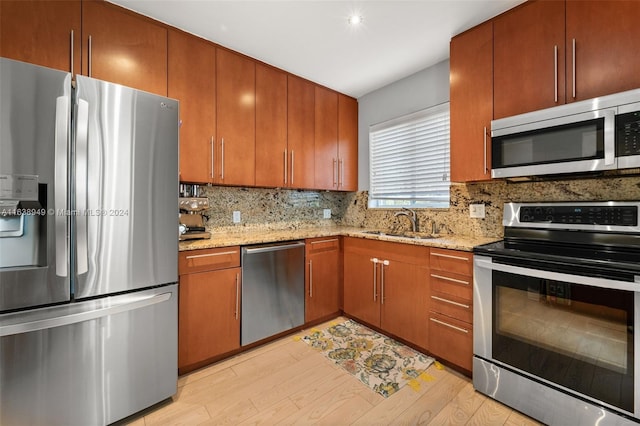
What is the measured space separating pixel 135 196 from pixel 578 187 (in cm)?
277

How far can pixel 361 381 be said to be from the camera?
190 centimetres

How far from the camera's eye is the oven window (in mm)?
1290

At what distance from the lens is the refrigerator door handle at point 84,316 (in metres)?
1.23

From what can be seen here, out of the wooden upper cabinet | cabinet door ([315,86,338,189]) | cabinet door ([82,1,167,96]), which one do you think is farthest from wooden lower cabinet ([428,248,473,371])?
the wooden upper cabinet

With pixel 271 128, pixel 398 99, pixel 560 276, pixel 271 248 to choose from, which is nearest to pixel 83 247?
pixel 271 248

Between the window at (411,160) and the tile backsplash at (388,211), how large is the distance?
0.47ft

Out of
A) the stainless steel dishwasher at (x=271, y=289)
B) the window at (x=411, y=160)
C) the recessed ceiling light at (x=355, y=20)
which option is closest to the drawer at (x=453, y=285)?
the window at (x=411, y=160)

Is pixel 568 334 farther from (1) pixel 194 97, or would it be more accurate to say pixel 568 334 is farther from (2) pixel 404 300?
(1) pixel 194 97

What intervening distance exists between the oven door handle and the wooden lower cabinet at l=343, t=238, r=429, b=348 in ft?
1.55

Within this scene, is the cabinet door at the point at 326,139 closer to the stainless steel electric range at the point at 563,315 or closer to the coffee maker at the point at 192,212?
the coffee maker at the point at 192,212

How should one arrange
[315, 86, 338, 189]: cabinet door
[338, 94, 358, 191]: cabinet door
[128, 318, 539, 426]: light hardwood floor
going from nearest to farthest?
[128, 318, 539, 426]: light hardwood floor, [315, 86, 338, 189]: cabinet door, [338, 94, 358, 191]: cabinet door

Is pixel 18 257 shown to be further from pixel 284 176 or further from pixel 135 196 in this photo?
pixel 284 176

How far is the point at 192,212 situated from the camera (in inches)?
91.0

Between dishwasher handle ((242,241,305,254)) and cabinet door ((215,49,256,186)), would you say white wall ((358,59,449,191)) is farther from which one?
cabinet door ((215,49,256,186))
